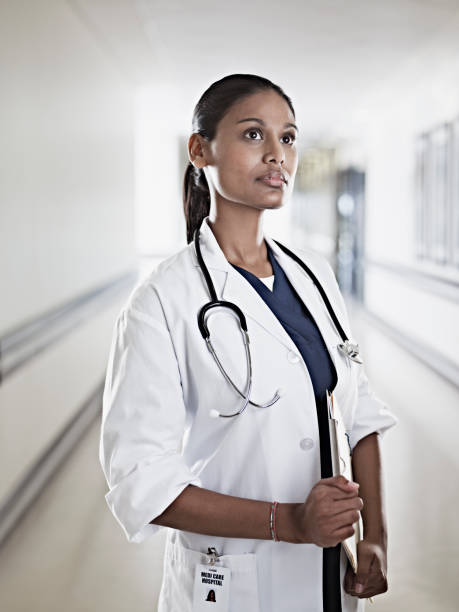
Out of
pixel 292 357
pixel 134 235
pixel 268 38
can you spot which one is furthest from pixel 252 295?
pixel 134 235

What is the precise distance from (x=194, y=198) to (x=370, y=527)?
2.38 ft

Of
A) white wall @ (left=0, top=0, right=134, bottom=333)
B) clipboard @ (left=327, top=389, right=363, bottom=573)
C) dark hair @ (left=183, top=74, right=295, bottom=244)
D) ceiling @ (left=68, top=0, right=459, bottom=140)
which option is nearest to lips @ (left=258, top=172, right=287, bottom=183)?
dark hair @ (left=183, top=74, right=295, bottom=244)

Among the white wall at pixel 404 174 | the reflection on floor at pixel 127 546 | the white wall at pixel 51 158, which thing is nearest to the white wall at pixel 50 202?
the white wall at pixel 51 158

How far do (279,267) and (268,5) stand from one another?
374cm

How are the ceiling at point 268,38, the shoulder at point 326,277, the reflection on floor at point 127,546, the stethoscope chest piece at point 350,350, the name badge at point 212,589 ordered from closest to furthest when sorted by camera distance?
the name badge at point 212,589, the stethoscope chest piece at point 350,350, the shoulder at point 326,277, the reflection on floor at point 127,546, the ceiling at point 268,38

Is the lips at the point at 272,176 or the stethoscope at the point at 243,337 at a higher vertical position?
the lips at the point at 272,176

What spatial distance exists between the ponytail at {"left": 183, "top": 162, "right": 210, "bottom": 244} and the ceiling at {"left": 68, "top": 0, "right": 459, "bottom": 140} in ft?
11.4

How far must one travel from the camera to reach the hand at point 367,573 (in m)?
1.12

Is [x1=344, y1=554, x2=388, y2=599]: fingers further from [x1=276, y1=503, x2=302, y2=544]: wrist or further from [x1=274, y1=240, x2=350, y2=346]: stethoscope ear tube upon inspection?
[x1=274, y1=240, x2=350, y2=346]: stethoscope ear tube

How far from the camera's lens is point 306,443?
108 centimetres

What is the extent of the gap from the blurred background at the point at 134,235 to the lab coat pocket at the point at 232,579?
152cm

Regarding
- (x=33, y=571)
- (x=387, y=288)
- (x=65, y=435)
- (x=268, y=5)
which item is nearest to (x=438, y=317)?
(x=387, y=288)

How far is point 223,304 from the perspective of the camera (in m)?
1.06

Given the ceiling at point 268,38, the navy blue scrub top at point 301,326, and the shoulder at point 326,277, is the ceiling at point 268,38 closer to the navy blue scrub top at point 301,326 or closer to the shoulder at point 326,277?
the shoulder at point 326,277
